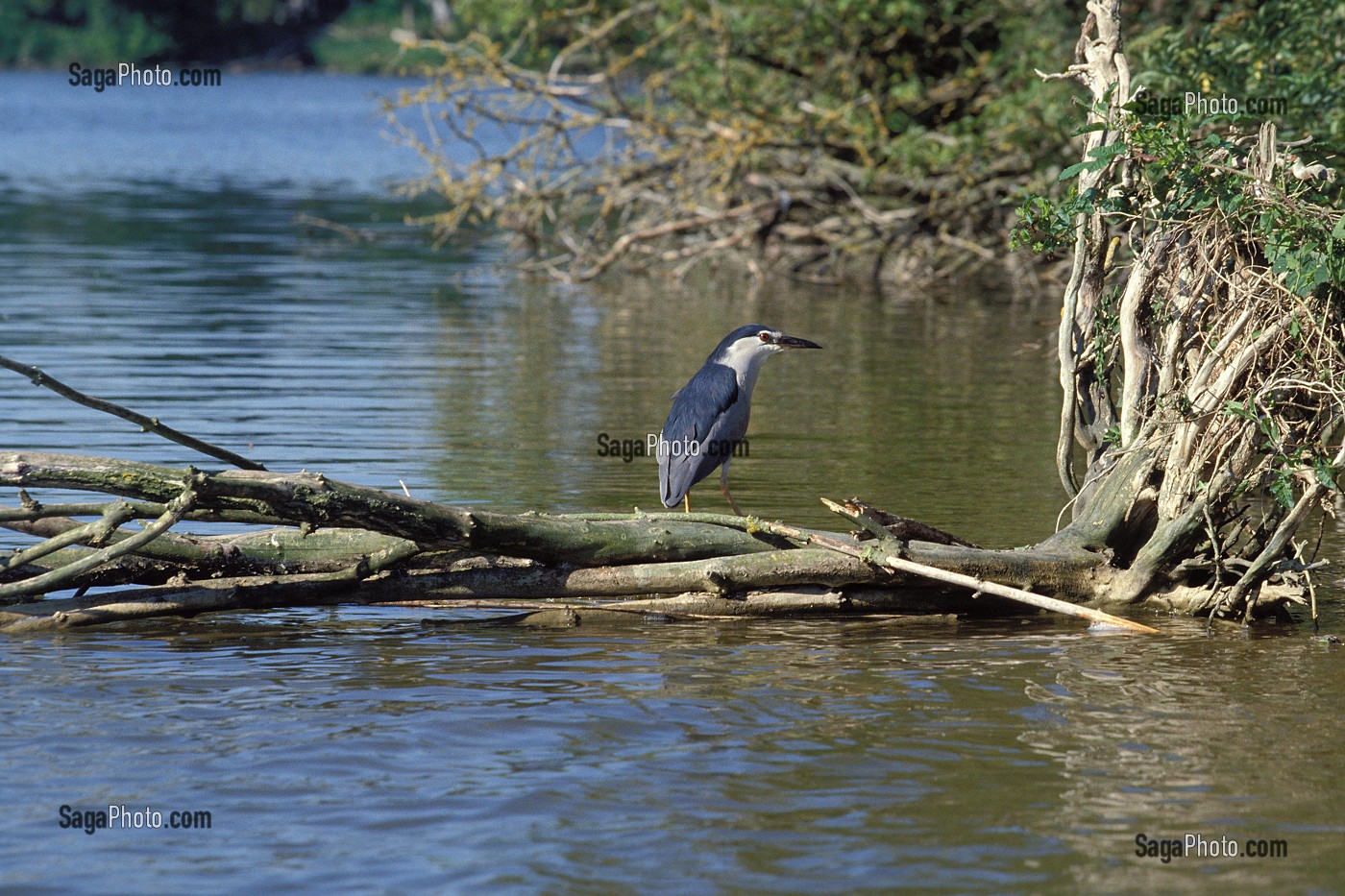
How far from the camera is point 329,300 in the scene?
1953cm

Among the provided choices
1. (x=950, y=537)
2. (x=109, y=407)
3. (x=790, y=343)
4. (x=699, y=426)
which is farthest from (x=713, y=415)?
(x=109, y=407)

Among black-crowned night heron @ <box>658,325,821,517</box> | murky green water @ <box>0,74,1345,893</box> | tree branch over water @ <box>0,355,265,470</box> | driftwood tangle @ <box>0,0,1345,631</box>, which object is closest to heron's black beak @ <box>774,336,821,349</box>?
black-crowned night heron @ <box>658,325,821,517</box>

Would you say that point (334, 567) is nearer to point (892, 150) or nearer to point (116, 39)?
point (892, 150)

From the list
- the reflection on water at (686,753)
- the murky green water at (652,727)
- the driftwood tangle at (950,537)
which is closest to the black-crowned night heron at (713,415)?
the driftwood tangle at (950,537)

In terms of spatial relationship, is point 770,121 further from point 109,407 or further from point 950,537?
point 109,407

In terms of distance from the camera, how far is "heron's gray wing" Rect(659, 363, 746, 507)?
25.8ft

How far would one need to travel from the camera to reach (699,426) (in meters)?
7.98

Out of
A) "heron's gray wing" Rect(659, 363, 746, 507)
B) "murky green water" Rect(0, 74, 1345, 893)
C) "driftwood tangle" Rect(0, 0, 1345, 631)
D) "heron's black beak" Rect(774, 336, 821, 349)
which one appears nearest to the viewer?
"murky green water" Rect(0, 74, 1345, 893)

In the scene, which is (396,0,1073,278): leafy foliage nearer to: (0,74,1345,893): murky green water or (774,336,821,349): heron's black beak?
(0,74,1345,893): murky green water

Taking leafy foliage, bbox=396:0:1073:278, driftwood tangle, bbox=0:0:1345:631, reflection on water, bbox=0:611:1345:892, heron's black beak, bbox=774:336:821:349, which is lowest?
reflection on water, bbox=0:611:1345:892

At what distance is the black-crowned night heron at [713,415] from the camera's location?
Answer: 790 centimetres

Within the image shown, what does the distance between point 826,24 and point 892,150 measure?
222 cm

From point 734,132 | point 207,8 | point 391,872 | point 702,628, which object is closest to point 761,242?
point 734,132

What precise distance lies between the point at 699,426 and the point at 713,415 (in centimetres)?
10
